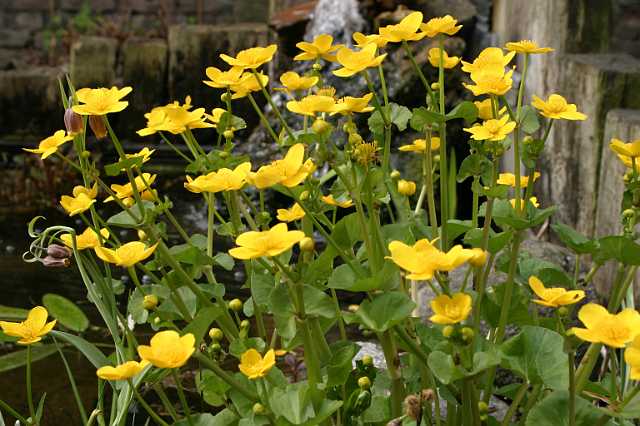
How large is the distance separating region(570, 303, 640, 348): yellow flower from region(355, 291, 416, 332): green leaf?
20 cm

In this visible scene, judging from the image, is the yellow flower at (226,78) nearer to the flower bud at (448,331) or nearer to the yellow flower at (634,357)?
the flower bud at (448,331)

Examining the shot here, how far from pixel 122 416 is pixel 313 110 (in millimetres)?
472

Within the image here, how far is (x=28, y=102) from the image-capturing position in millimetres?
8000

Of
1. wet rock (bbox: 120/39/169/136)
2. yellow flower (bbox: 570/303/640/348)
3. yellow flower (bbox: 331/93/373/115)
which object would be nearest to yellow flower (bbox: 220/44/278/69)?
yellow flower (bbox: 331/93/373/115)

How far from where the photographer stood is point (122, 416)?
4.16 feet

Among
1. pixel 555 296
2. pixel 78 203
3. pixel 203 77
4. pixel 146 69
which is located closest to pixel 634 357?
pixel 555 296

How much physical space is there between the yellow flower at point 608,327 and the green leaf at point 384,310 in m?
0.20

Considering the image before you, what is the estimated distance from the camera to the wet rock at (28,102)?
314 inches

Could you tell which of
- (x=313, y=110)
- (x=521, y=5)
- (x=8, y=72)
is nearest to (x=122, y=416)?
(x=313, y=110)

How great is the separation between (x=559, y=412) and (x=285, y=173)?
1.37 feet

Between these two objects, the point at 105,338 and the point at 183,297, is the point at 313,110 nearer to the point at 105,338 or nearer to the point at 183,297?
the point at 183,297

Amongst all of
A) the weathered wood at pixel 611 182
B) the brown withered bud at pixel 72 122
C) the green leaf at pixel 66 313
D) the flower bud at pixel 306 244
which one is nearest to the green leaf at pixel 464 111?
the flower bud at pixel 306 244

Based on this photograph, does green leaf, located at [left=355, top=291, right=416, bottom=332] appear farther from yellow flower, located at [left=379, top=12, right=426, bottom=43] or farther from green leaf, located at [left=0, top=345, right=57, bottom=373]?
green leaf, located at [left=0, top=345, right=57, bottom=373]

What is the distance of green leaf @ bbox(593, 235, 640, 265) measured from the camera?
1.16 metres
